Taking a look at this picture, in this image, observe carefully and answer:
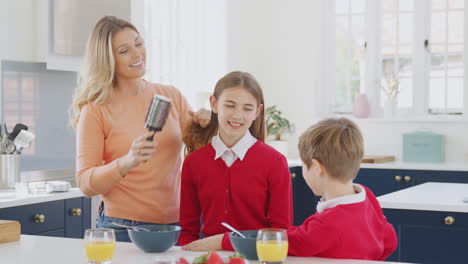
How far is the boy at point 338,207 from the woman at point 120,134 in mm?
602

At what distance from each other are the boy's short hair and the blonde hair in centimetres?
80

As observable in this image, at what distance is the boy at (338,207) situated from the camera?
2062 millimetres

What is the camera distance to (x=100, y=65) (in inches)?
102

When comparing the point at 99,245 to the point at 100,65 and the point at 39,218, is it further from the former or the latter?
the point at 39,218

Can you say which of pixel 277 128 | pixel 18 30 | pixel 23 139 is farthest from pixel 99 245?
pixel 277 128

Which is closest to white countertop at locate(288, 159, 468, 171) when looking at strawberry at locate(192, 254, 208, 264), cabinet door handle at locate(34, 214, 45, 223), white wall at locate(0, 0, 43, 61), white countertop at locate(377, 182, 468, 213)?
white countertop at locate(377, 182, 468, 213)

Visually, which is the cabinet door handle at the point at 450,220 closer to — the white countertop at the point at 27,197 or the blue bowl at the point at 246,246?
the blue bowl at the point at 246,246

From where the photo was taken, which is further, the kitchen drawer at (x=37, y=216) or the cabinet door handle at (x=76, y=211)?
the cabinet door handle at (x=76, y=211)

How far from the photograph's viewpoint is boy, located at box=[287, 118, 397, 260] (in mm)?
2062

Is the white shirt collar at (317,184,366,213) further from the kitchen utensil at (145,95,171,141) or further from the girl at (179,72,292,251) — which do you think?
the kitchen utensil at (145,95,171,141)

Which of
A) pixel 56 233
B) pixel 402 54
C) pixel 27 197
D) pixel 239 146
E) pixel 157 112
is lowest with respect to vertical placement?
pixel 56 233

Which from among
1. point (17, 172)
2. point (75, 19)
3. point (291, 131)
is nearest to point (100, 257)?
point (17, 172)

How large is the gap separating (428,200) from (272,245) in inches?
66.9

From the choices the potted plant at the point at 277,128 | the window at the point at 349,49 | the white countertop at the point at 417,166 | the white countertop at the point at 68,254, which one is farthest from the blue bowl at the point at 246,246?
the window at the point at 349,49
